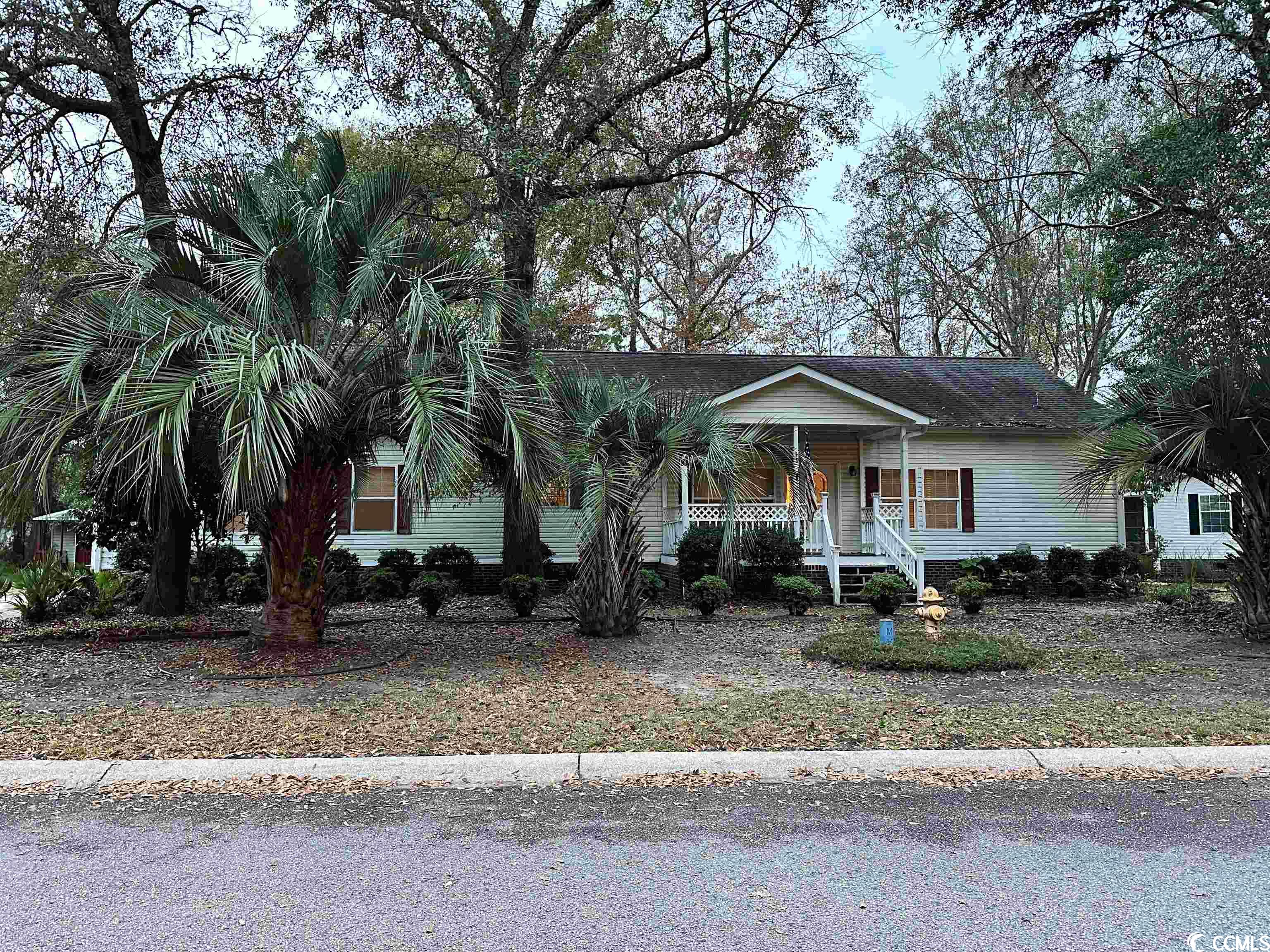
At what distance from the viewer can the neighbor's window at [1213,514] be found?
26.2 m

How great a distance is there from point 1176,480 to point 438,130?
12446 mm

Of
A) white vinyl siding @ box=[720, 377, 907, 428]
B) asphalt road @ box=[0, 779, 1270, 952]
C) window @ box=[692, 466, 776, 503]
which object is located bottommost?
asphalt road @ box=[0, 779, 1270, 952]

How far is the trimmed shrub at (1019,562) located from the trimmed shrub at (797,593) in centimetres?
609

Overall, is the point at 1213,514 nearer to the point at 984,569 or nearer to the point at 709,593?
the point at 984,569

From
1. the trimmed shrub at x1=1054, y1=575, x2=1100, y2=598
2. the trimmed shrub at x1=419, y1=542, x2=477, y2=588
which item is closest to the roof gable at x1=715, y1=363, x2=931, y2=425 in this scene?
the trimmed shrub at x1=1054, y1=575, x2=1100, y2=598

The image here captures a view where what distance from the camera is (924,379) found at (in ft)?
71.4

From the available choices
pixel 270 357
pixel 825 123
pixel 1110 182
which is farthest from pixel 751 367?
pixel 270 357

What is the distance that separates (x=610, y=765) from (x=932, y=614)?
5.60m

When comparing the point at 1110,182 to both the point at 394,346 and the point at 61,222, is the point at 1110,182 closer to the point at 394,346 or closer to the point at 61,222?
the point at 394,346

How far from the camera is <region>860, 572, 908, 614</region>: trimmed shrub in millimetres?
14094

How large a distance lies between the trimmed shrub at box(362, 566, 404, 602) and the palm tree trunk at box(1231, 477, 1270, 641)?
43.8 feet

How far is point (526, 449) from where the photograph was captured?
8984 mm

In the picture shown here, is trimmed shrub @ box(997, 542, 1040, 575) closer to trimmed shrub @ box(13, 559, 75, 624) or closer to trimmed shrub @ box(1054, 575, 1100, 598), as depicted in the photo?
trimmed shrub @ box(1054, 575, 1100, 598)

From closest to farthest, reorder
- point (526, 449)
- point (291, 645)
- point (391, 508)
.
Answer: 1. point (526, 449)
2. point (291, 645)
3. point (391, 508)
